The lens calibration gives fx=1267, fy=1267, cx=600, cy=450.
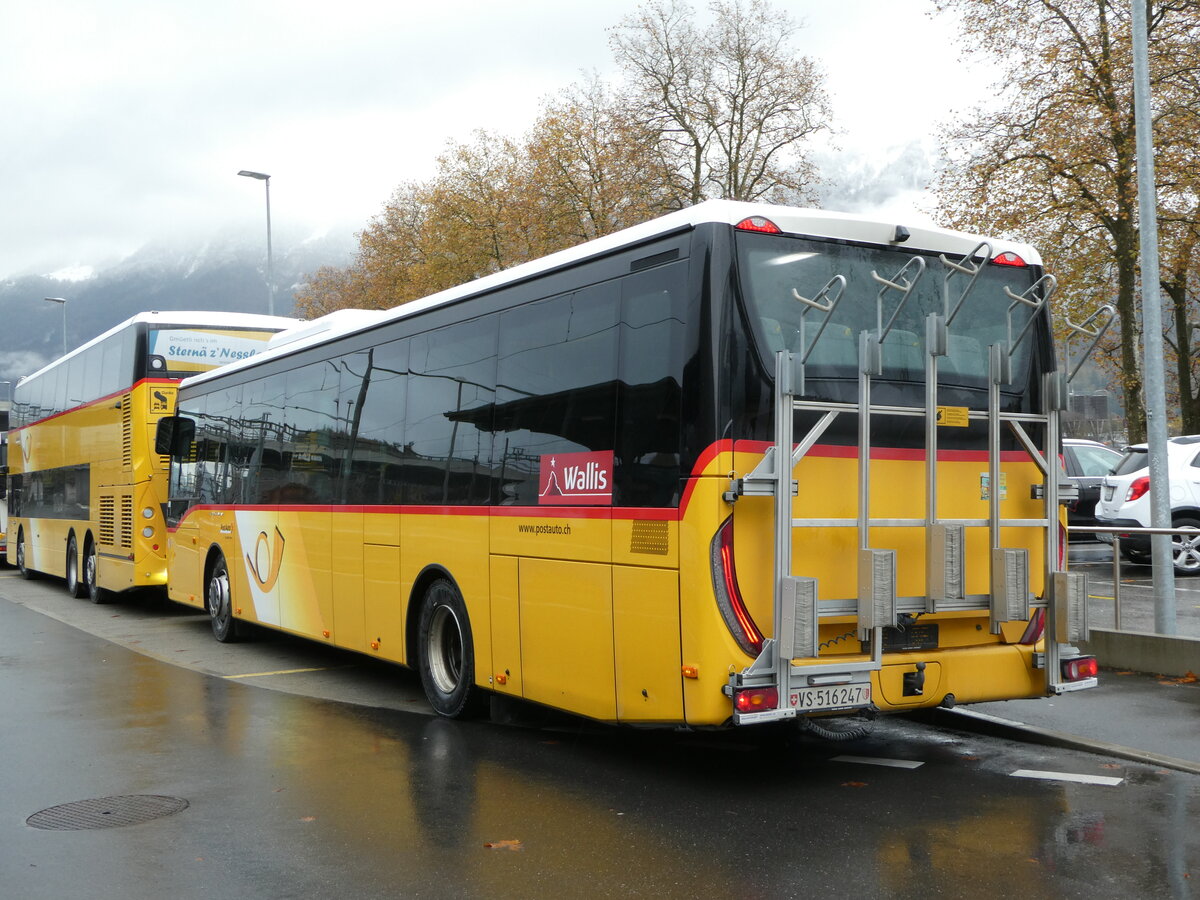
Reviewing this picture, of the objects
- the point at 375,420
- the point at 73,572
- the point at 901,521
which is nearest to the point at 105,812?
the point at 375,420

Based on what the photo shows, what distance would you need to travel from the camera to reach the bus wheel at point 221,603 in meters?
14.5

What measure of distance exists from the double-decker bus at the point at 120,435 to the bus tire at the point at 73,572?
2 centimetres

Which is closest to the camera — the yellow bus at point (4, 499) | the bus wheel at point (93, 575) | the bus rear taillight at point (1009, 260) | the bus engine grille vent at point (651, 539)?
the bus engine grille vent at point (651, 539)

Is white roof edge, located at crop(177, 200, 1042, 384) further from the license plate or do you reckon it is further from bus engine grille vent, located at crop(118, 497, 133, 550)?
bus engine grille vent, located at crop(118, 497, 133, 550)

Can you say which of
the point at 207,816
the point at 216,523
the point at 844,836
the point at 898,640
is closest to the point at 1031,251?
the point at 898,640

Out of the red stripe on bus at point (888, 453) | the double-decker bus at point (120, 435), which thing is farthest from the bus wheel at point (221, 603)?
the red stripe on bus at point (888, 453)

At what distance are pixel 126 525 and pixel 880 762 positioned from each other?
44.2 feet

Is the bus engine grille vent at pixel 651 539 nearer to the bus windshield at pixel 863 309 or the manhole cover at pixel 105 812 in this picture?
the bus windshield at pixel 863 309

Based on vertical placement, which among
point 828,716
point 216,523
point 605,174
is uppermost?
point 605,174

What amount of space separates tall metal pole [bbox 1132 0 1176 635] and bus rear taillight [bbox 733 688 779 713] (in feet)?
17.8

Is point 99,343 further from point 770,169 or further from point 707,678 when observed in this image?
point 770,169

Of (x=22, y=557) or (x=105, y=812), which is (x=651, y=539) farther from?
(x=22, y=557)

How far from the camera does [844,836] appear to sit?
241 inches

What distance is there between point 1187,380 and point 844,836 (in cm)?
2936
